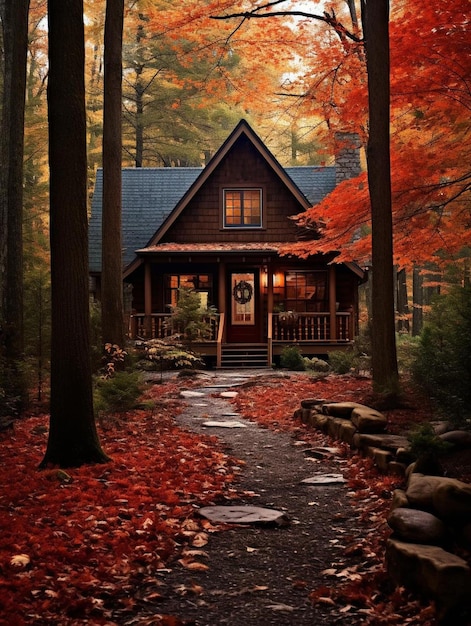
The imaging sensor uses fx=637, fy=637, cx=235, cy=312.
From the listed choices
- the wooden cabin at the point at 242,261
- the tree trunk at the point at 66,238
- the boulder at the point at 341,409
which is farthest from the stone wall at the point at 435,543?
the wooden cabin at the point at 242,261

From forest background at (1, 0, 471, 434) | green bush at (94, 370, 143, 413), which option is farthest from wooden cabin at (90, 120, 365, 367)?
green bush at (94, 370, 143, 413)

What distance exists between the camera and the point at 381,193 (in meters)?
9.79

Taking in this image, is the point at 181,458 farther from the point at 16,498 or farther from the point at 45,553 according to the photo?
the point at 45,553

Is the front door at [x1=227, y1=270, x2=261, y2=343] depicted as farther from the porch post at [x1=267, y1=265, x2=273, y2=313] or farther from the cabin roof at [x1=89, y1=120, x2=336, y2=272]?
the cabin roof at [x1=89, y1=120, x2=336, y2=272]

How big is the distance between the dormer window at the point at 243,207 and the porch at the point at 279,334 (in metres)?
3.80

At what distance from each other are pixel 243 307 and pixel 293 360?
456cm

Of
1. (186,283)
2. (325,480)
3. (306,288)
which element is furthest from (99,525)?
(306,288)

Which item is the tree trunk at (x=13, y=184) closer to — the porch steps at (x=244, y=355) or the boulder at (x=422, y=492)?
the boulder at (x=422, y=492)

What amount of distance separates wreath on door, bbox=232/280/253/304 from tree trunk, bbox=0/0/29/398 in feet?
35.6

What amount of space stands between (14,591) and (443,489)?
2767 mm

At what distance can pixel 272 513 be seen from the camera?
545 centimetres

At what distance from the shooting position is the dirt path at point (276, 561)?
367 centimetres

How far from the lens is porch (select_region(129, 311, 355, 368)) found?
20078 millimetres

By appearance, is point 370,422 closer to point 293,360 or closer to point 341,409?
point 341,409
